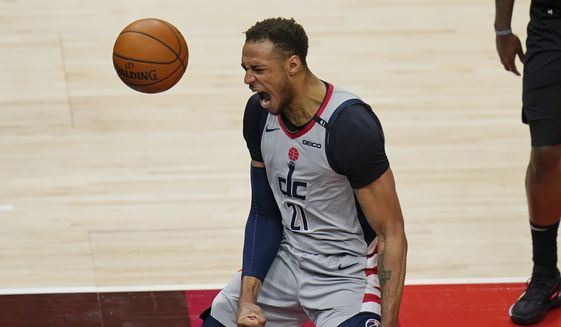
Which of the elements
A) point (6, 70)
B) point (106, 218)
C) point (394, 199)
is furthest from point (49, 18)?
point (394, 199)

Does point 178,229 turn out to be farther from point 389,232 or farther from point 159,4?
point 159,4

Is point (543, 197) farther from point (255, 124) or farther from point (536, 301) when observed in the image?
point (255, 124)

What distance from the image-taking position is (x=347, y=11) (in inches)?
325

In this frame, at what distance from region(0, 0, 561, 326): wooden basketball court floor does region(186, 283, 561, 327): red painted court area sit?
0.01 metres

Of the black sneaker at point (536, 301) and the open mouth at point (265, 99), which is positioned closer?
the open mouth at point (265, 99)

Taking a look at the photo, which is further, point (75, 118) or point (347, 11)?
point (347, 11)

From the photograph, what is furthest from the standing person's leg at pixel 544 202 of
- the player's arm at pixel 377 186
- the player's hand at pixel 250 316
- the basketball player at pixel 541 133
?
the player's hand at pixel 250 316

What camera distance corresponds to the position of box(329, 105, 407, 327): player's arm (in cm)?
368

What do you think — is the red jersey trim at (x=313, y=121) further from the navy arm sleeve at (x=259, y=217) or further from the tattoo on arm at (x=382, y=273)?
the tattoo on arm at (x=382, y=273)

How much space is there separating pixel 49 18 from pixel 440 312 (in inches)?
177

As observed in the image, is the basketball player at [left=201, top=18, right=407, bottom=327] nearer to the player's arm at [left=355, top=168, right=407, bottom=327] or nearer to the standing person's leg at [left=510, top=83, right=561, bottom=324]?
the player's arm at [left=355, top=168, right=407, bottom=327]

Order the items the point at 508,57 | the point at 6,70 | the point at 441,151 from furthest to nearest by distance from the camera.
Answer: the point at 6,70 < the point at 441,151 < the point at 508,57

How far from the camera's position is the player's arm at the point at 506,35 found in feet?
15.5

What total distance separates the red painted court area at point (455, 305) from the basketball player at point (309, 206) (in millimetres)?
862
